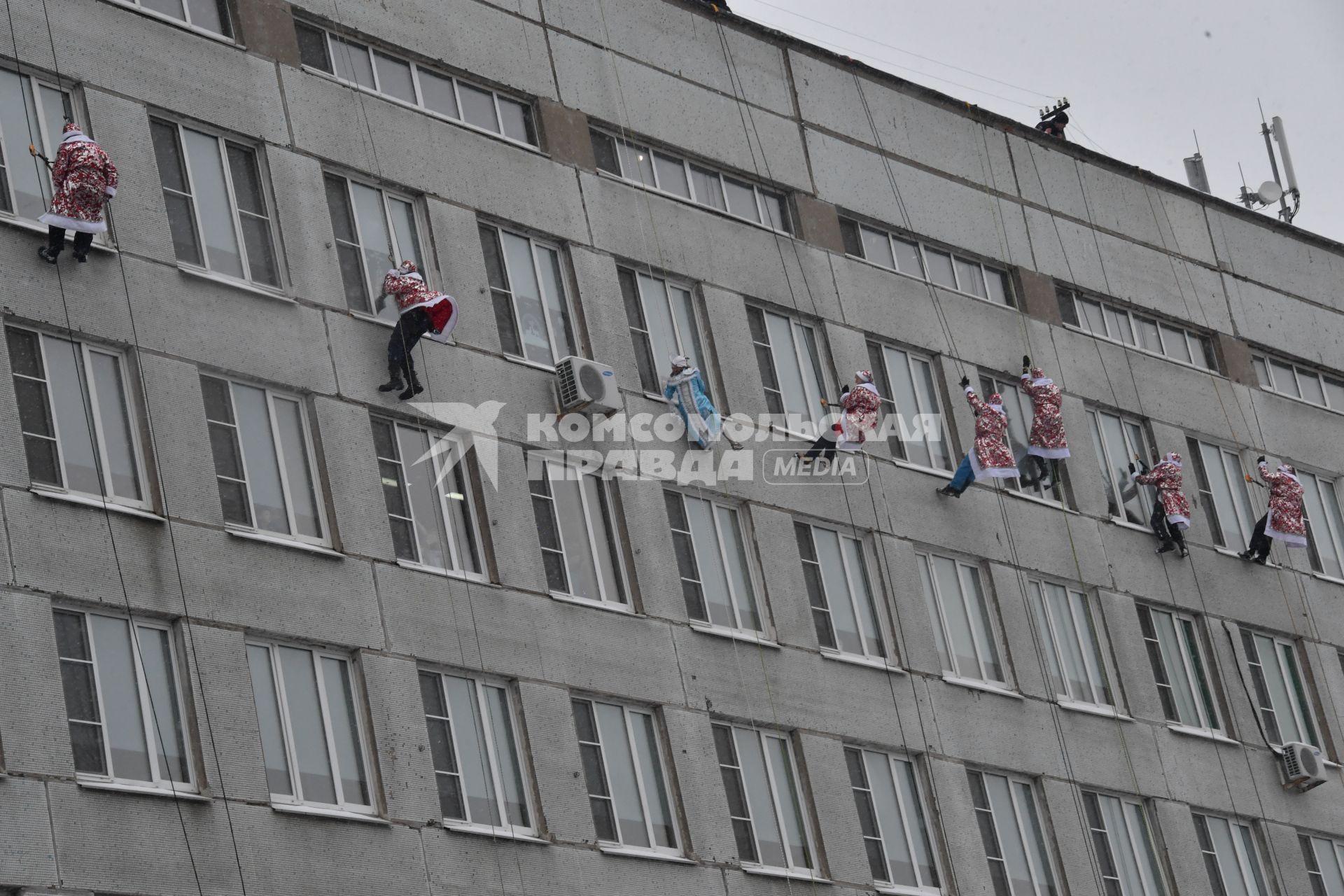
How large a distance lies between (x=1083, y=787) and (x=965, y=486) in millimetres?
4650

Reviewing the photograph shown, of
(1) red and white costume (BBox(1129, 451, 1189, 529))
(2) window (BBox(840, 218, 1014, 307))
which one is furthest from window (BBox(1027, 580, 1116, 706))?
(2) window (BBox(840, 218, 1014, 307))

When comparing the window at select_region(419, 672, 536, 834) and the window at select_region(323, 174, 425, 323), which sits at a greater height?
the window at select_region(323, 174, 425, 323)

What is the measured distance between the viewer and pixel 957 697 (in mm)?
31484

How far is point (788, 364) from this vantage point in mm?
32500

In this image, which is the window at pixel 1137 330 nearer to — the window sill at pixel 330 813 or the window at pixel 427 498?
the window at pixel 427 498

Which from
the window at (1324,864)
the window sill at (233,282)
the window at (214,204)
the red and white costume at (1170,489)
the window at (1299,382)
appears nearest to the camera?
the window sill at (233,282)

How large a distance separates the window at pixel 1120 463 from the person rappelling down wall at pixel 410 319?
13.5 metres

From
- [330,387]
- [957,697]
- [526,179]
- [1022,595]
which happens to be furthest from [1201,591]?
[330,387]

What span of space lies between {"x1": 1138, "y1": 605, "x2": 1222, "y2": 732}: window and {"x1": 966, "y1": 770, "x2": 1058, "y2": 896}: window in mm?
3867

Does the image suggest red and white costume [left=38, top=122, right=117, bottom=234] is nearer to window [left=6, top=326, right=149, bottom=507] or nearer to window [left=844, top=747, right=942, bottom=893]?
window [left=6, top=326, right=149, bottom=507]

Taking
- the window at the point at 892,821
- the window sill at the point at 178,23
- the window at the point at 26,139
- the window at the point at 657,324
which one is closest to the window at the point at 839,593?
the window at the point at 892,821

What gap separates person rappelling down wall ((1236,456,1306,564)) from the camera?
37.2 metres

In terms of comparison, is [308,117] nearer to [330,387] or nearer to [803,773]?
[330,387]

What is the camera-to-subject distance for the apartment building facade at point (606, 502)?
2350 cm
